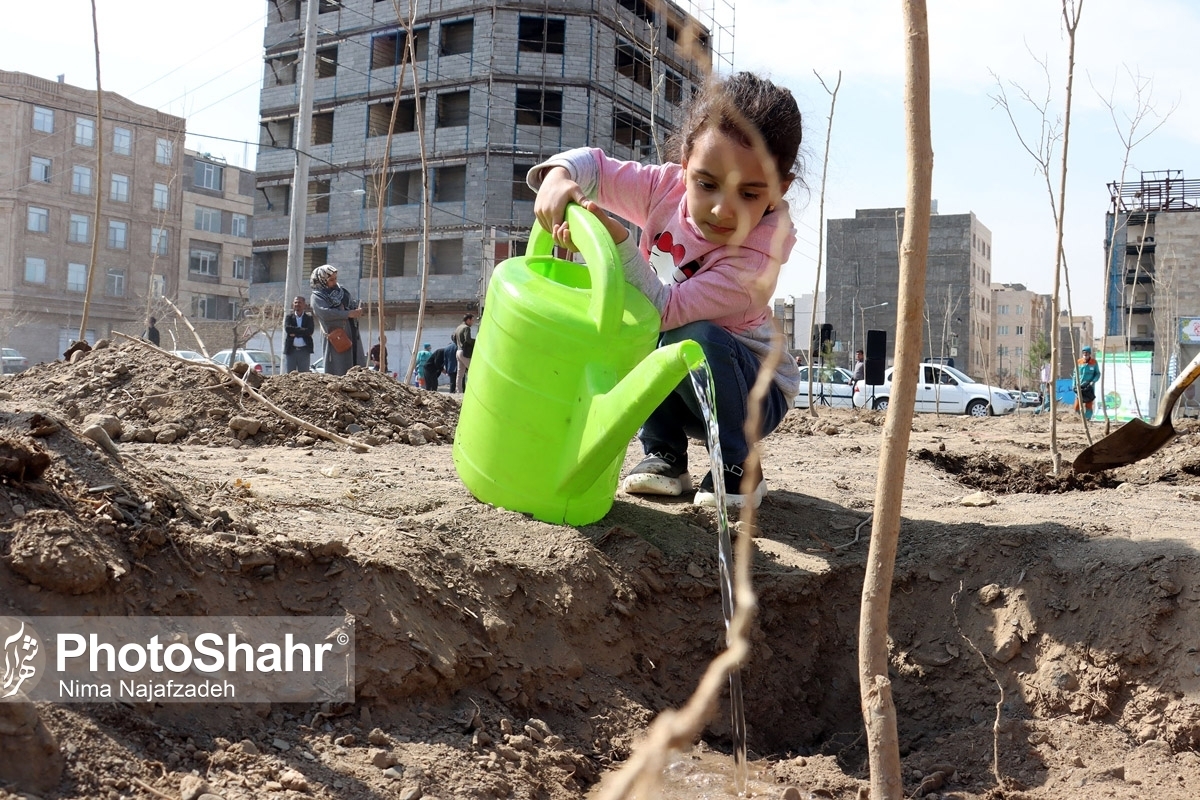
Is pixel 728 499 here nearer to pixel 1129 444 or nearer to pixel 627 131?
pixel 1129 444

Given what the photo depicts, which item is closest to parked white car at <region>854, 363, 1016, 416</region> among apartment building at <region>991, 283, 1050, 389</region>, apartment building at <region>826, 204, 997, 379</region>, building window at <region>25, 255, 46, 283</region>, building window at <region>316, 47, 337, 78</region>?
building window at <region>316, 47, 337, 78</region>

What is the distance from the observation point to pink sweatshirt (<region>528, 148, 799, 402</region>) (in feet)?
7.68

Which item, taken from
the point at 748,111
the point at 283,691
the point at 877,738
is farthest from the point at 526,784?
the point at 748,111

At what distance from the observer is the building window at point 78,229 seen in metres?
36.7

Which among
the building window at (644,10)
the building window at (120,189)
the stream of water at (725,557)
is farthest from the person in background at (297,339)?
the building window at (120,189)

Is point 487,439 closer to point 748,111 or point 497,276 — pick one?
point 497,276

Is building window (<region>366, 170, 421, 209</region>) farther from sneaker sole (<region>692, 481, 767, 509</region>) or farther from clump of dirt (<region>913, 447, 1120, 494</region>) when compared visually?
sneaker sole (<region>692, 481, 767, 509</region>)

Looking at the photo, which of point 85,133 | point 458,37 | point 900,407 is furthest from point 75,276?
point 900,407

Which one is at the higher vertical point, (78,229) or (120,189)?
(120,189)

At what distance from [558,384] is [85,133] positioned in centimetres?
4365

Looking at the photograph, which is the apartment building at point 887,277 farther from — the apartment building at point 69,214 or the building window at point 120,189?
the building window at point 120,189

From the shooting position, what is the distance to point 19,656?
128 centimetres

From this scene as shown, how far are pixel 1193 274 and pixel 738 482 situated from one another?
37.9m

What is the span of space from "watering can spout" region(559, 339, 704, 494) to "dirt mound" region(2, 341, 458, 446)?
2.27 meters
